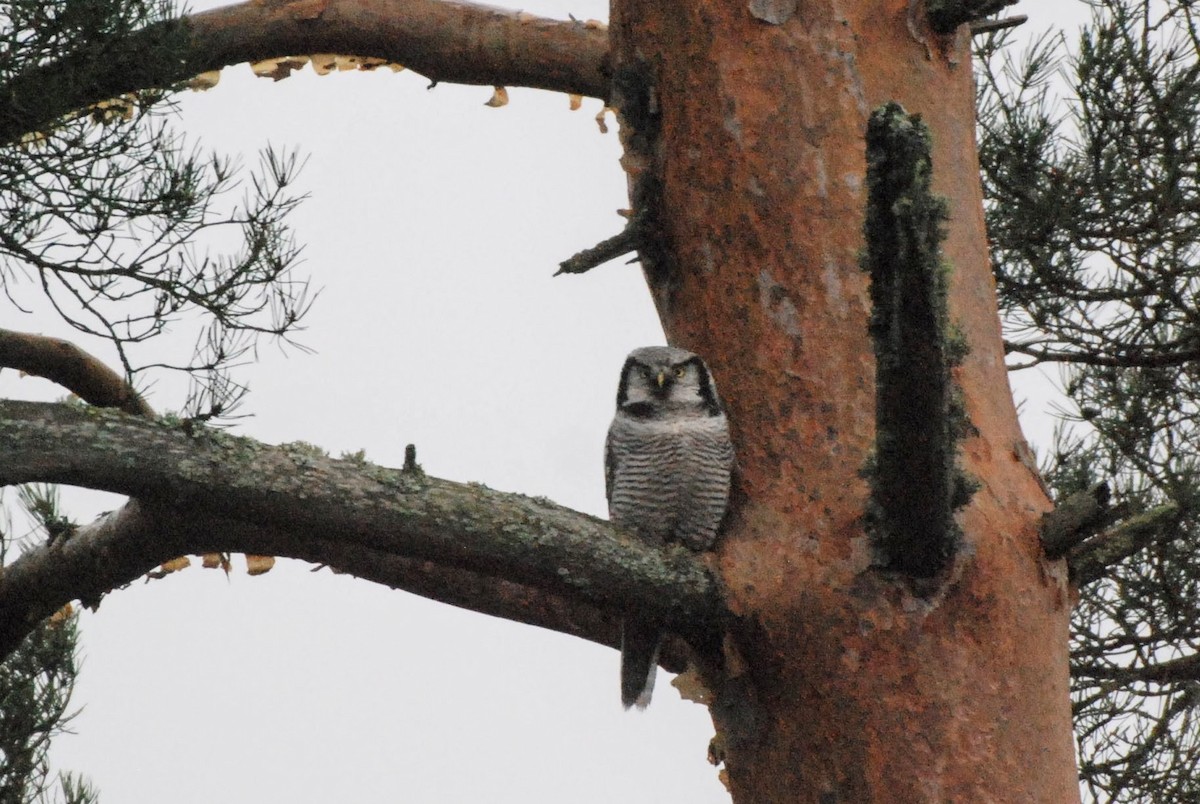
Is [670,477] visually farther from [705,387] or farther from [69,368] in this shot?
[69,368]

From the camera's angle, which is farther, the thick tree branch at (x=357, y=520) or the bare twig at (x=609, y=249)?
the bare twig at (x=609, y=249)

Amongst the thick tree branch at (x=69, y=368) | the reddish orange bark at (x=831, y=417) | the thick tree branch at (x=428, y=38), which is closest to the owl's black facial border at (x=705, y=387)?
the reddish orange bark at (x=831, y=417)

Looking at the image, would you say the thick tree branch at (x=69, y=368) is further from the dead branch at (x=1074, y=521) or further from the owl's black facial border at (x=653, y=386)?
the dead branch at (x=1074, y=521)

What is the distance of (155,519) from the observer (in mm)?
2508

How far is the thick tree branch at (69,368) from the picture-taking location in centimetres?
299

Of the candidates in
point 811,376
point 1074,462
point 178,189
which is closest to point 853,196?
point 811,376

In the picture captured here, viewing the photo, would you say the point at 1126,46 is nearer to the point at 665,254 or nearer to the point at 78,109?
the point at 665,254

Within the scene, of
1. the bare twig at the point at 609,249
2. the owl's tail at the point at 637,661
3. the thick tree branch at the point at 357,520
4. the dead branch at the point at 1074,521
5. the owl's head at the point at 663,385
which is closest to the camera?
the thick tree branch at the point at 357,520

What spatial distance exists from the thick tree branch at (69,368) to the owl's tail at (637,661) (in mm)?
1187

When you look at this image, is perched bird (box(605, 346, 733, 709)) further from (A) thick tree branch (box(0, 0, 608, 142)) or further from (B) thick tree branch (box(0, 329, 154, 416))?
(B) thick tree branch (box(0, 329, 154, 416))

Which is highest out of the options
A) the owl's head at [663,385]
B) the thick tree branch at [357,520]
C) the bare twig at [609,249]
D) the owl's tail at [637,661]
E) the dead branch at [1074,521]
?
the owl's head at [663,385]

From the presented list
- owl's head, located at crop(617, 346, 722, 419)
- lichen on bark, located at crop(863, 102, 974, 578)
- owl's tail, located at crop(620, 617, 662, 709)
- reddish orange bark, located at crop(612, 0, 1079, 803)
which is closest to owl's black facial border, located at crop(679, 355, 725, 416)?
owl's head, located at crop(617, 346, 722, 419)

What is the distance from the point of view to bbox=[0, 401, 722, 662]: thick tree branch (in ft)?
6.31

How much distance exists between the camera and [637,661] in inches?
109
